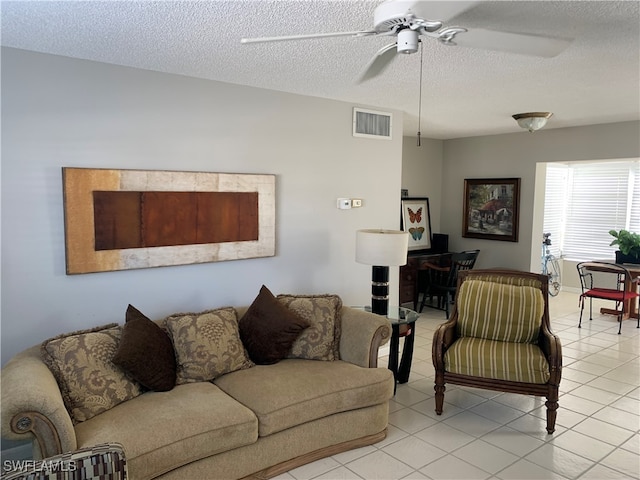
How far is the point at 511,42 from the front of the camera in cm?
205

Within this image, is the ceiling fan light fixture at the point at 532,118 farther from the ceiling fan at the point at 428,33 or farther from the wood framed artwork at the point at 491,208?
the ceiling fan at the point at 428,33

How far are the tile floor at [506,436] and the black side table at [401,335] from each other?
0.13 m

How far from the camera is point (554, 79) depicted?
3.44 meters

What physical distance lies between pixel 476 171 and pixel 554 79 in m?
3.36

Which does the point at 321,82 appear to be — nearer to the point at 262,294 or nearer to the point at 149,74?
the point at 149,74

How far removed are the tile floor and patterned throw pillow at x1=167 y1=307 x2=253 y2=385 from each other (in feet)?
2.49

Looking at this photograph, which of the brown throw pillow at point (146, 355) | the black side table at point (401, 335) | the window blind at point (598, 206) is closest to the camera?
the brown throw pillow at point (146, 355)

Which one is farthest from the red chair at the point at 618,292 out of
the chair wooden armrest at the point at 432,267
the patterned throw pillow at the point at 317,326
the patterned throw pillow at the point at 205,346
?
the patterned throw pillow at the point at 205,346

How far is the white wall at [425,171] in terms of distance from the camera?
6.79 metres

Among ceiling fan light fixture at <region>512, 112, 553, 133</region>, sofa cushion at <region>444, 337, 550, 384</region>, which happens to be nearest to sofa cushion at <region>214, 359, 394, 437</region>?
sofa cushion at <region>444, 337, 550, 384</region>

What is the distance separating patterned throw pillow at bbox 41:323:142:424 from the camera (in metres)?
2.48

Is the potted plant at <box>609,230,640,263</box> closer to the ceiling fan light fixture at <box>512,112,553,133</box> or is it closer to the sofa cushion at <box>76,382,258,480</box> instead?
the ceiling fan light fixture at <box>512,112,553,133</box>

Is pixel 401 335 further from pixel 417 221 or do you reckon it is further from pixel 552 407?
pixel 417 221


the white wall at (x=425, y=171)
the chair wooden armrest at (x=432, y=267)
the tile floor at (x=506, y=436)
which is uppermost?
the white wall at (x=425, y=171)
